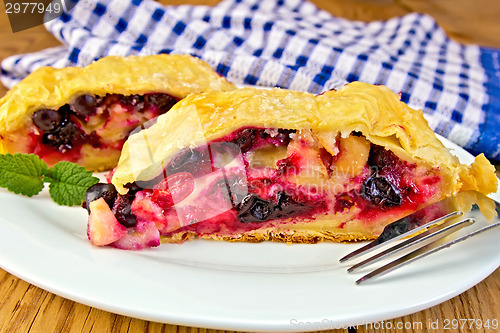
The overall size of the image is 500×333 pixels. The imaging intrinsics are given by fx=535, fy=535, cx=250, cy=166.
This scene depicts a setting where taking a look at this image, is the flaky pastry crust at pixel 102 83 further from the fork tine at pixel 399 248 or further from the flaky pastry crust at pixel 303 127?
the fork tine at pixel 399 248

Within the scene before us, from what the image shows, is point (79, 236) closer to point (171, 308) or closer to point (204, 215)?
point (204, 215)

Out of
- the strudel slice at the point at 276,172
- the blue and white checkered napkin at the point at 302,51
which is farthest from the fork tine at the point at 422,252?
the blue and white checkered napkin at the point at 302,51

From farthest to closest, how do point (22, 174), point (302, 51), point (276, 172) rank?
point (302, 51) → point (22, 174) → point (276, 172)

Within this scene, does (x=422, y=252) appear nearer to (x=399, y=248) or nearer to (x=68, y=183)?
(x=399, y=248)

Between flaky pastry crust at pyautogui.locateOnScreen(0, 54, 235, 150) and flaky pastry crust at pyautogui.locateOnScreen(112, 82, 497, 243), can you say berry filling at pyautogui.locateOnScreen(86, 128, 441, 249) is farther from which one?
flaky pastry crust at pyautogui.locateOnScreen(0, 54, 235, 150)

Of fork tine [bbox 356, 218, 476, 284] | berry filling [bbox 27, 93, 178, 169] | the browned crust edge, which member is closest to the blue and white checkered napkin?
berry filling [bbox 27, 93, 178, 169]

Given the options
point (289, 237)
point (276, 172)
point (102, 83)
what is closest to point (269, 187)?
point (276, 172)

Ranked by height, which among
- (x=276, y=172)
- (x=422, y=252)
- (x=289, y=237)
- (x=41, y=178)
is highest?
(x=422, y=252)
